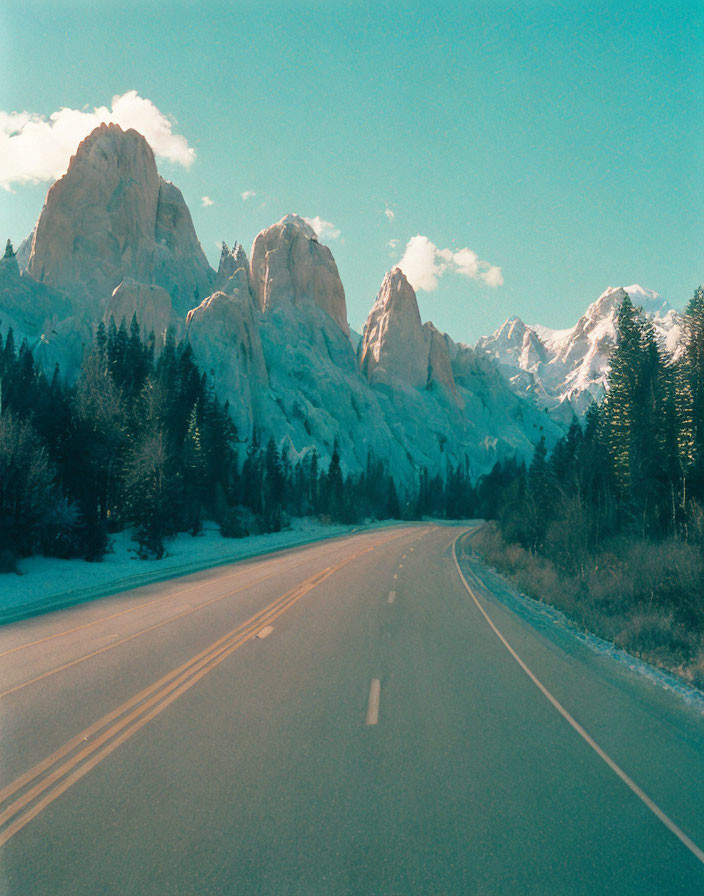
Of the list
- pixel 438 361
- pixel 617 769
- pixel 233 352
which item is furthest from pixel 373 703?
pixel 438 361

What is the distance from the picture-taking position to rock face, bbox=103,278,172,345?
10212cm

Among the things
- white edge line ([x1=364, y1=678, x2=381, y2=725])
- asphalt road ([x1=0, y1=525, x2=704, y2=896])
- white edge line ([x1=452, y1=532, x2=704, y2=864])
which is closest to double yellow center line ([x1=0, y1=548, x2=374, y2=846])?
asphalt road ([x1=0, y1=525, x2=704, y2=896])

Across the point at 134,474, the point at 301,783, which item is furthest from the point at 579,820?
the point at 134,474

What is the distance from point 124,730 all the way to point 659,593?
1247 centimetres

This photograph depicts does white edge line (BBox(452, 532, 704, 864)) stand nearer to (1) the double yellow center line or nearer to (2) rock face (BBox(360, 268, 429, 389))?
(1) the double yellow center line

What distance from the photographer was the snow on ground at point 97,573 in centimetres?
1570

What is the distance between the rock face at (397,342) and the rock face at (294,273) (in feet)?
36.9

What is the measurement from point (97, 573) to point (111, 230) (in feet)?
407

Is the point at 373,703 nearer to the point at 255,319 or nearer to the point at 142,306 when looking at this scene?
the point at 142,306

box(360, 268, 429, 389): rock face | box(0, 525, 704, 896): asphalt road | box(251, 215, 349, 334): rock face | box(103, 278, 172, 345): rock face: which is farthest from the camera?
box(360, 268, 429, 389): rock face

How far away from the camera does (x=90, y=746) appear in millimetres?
5398

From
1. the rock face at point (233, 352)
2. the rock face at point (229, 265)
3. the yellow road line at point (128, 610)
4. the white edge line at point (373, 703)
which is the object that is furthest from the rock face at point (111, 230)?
the white edge line at point (373, 703)

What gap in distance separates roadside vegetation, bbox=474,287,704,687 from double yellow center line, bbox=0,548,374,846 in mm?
7706

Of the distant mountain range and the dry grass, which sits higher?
the distant mountain range
